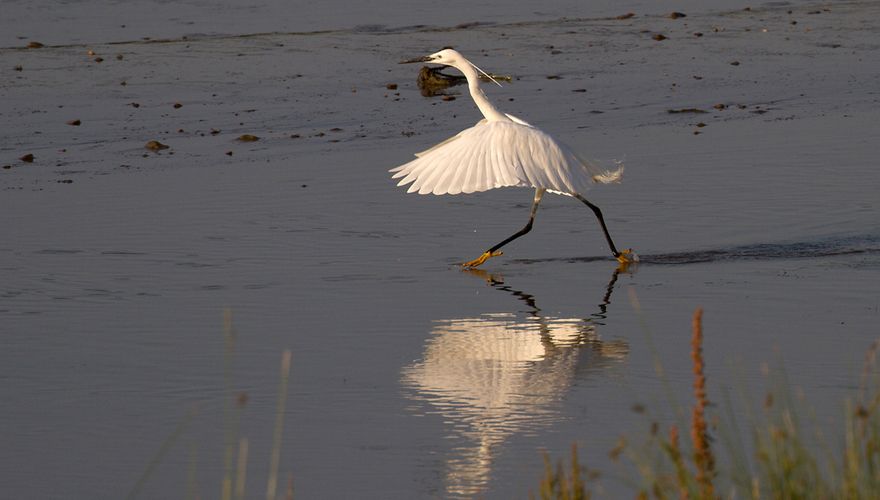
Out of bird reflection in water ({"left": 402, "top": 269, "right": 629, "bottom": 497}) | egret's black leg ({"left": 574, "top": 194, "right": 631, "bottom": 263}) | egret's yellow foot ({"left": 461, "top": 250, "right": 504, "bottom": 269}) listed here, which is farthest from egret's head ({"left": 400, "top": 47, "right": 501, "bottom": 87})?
bird reflection in water ({"left": 402, "top": 269, "right": 629, "bottom": 497})

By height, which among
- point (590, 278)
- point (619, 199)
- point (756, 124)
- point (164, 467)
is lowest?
point (164, 467)

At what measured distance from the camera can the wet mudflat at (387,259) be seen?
6137 millimetres

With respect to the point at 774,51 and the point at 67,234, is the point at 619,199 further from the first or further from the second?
the point at 774,51

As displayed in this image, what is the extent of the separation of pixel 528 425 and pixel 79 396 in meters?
2.04

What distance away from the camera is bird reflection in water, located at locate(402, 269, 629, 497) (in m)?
5.87

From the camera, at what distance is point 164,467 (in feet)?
18.7

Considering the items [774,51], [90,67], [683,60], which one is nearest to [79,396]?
[90,67]

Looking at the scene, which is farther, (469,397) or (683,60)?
(683,60)

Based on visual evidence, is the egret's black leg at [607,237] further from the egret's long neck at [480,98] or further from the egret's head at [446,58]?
the egret's head at [446,58]

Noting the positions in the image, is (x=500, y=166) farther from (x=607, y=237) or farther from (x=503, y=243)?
(x=607, y=237)

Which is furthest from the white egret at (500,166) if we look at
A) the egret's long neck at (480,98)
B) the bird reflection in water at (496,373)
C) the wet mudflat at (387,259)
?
the bird reflection in water at (496,373)

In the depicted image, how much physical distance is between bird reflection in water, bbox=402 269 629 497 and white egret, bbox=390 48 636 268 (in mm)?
1080

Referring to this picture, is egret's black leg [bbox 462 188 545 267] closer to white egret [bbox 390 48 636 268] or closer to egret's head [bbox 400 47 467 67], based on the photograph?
white egret [bbox 390 48 636 268]

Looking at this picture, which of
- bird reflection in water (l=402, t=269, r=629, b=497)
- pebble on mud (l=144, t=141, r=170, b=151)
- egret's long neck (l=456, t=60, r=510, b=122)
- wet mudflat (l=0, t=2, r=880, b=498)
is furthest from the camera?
pebble on mud (l=144, t=141, r=170, b=151)
